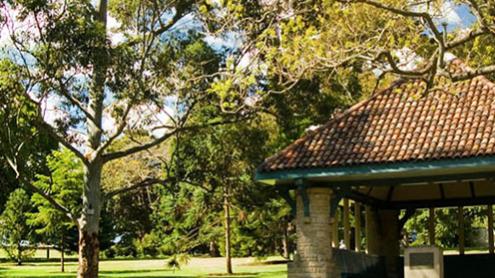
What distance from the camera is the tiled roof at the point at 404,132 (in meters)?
14.4

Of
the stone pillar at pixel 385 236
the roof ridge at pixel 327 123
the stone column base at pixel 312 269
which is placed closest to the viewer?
the stone column base at pixel 312 269

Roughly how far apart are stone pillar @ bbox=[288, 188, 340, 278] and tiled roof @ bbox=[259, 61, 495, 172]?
0.77 m

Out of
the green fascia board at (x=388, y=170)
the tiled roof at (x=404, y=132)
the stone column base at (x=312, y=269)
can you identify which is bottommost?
the stone column base at (x=312, y=269)

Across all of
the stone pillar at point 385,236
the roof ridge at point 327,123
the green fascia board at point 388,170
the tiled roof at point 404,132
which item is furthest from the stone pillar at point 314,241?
the stone pillar at point 385,236

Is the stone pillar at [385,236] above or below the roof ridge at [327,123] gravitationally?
below

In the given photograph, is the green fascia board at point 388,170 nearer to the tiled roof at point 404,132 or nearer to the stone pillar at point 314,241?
the tiled roof at point 404,132

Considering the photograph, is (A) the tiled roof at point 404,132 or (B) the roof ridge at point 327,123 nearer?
(A) the tiled roof at point 404,132

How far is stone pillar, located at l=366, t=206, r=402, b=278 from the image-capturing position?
62.1 ft

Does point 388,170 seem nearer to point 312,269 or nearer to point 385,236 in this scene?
point 312,269

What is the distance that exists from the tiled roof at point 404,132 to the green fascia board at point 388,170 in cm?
8

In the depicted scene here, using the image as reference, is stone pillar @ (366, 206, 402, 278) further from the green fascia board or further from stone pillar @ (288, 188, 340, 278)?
the green fascia board

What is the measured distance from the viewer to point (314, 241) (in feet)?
50.1

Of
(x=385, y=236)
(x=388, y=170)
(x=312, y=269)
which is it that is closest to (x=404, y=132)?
(x=388, y=170)

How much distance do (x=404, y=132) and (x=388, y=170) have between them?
1334 millimetres
